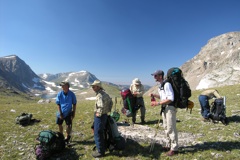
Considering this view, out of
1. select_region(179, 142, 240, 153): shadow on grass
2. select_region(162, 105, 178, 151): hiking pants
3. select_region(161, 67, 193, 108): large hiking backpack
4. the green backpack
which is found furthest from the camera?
the green backpack

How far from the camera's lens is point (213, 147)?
9305 millimetres

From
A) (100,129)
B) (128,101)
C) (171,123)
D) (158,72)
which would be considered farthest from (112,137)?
(158,72)

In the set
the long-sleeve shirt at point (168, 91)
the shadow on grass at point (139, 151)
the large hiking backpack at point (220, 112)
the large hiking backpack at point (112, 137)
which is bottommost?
the shadow on grass at point (139, 151)

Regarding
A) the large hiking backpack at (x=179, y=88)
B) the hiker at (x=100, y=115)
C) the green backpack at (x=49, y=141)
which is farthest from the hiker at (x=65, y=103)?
the large hiking backpack at (x=179, y=88)

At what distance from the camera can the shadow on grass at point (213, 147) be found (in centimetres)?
903

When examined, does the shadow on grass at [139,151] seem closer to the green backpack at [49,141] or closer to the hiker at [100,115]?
the hiker at [100,115]

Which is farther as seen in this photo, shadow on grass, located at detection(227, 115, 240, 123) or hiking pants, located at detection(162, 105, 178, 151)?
shadow on grass, located at detection(227, 115, 240, 123)

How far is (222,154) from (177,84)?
155 inches

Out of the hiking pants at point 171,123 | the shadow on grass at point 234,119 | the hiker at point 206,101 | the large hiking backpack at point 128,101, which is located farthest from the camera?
the hiker at point 206,101

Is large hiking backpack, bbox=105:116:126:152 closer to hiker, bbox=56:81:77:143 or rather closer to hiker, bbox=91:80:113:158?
hiker, bbox=91:80:113:158

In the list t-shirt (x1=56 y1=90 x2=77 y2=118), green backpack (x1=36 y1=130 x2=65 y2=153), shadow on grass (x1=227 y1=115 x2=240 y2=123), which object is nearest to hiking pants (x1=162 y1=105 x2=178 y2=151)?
t-shirt (x1=56 y1=90 x2=77 y2=118)

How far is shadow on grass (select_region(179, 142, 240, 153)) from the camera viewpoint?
29.6 feet

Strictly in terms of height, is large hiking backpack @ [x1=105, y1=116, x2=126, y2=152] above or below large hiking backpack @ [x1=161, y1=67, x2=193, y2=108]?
below

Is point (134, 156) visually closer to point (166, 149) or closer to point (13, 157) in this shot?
point (166, 149)
